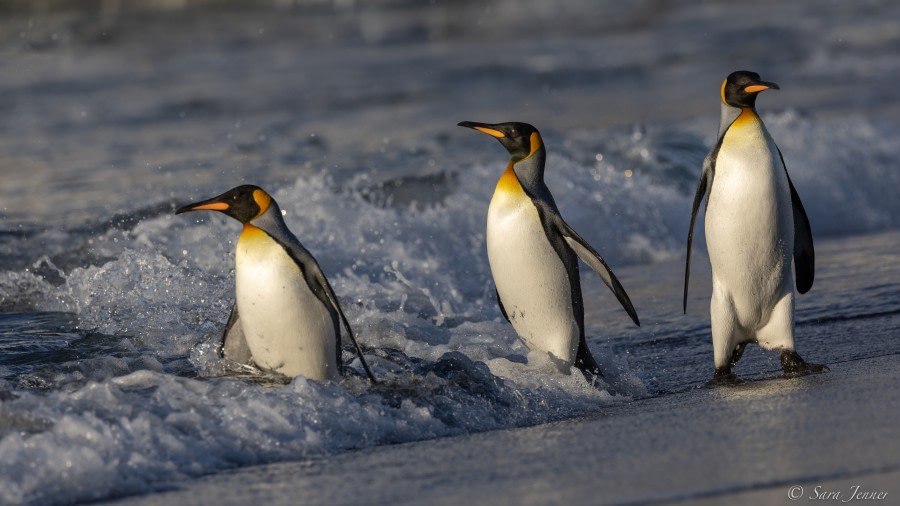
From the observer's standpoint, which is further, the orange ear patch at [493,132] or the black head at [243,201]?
the orange ear patch at [493,132]

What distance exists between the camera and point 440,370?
5055 millimetres

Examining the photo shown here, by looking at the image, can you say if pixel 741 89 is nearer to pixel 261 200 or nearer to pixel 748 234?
pixel 748 234

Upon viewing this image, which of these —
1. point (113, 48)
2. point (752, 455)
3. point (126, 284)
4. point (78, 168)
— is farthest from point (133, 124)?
point (752, 455)

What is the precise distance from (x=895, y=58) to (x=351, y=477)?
21.0 m

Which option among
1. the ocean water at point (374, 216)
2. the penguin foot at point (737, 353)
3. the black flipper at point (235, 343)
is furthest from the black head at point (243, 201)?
the penguin foot at point (737, 353)

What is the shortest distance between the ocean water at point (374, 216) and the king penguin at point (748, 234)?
0.65ft

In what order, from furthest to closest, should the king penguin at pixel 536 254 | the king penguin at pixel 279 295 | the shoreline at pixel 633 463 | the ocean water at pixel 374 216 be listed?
the king penguin at pixel 536 254, the king penguin at pixel 279 295, the ocean water at pixel 374 216, the shoreline at pixel 633 463

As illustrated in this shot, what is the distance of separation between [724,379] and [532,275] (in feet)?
2.82

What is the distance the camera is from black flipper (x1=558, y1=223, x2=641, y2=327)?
521cm

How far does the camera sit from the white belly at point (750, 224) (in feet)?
17.2

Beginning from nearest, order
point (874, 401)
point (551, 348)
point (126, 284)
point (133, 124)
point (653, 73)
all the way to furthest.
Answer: point (874, 401), point (551, 348), point (126, 284), point (133, 124), point (653, 73)

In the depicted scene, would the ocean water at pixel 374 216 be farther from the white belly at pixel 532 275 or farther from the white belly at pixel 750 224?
the white belly at pixel 750 224

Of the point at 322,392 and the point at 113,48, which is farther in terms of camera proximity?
the point at 113,48

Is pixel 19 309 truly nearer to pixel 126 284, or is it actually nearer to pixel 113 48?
pixel 126 284
